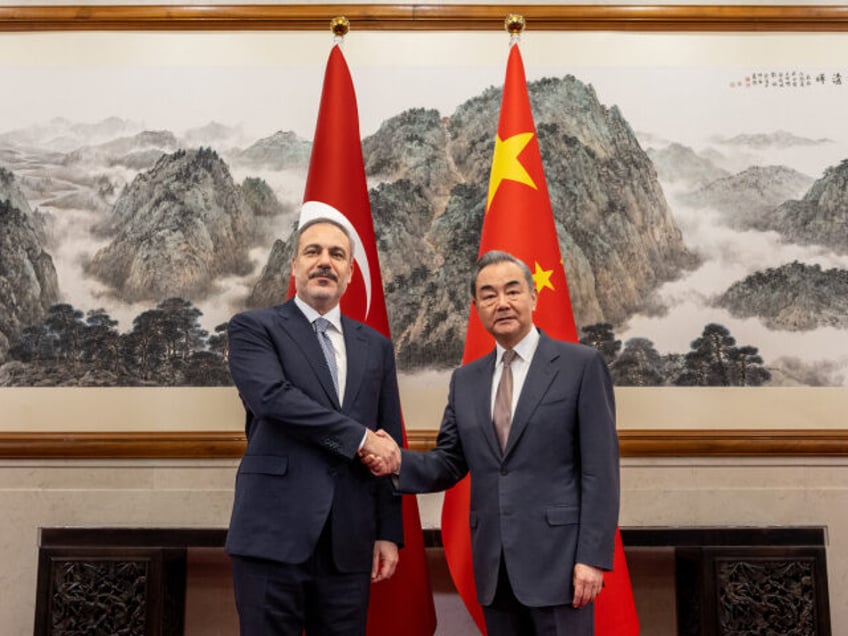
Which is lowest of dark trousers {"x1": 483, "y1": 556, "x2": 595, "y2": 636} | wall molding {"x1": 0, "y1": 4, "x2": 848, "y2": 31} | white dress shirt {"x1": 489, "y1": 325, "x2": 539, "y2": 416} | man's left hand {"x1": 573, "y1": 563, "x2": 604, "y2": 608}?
dark trousers {"x1": 483, "y1": 556, "x2": 595, "y2": 636}

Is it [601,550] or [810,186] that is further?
[810,186]

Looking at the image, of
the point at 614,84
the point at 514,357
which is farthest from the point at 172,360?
the point at 614,84

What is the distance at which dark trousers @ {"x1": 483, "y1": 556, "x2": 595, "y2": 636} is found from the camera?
189 cm

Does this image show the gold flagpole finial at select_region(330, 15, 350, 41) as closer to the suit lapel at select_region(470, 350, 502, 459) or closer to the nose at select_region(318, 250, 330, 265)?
the nose at select_region(318, 250, 330, 265)

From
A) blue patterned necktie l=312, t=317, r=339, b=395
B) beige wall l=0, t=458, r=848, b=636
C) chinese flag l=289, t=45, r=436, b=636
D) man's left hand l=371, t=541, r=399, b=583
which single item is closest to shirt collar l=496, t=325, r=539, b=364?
blue patterned necktie l=312, t=317, r=339, b=395

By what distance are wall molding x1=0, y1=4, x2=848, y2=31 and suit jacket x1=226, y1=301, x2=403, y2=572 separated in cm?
191

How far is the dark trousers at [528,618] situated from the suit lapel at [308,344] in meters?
0.66

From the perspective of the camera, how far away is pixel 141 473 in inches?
127

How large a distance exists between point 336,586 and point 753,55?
3056mm

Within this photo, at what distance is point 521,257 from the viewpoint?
2.84 meters

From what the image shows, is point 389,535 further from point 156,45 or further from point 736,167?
point 156,45

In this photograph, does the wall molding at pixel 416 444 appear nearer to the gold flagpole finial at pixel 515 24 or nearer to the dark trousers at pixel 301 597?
the dark trousers at pixel 301 597

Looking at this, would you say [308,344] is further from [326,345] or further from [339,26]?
[339,26]

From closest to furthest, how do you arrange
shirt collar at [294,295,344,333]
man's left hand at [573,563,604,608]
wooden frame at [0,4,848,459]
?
man's left hand at [573,563,604,608], shirt collar at [294,295,344,333], wooden frame at [0,4,848,459]
